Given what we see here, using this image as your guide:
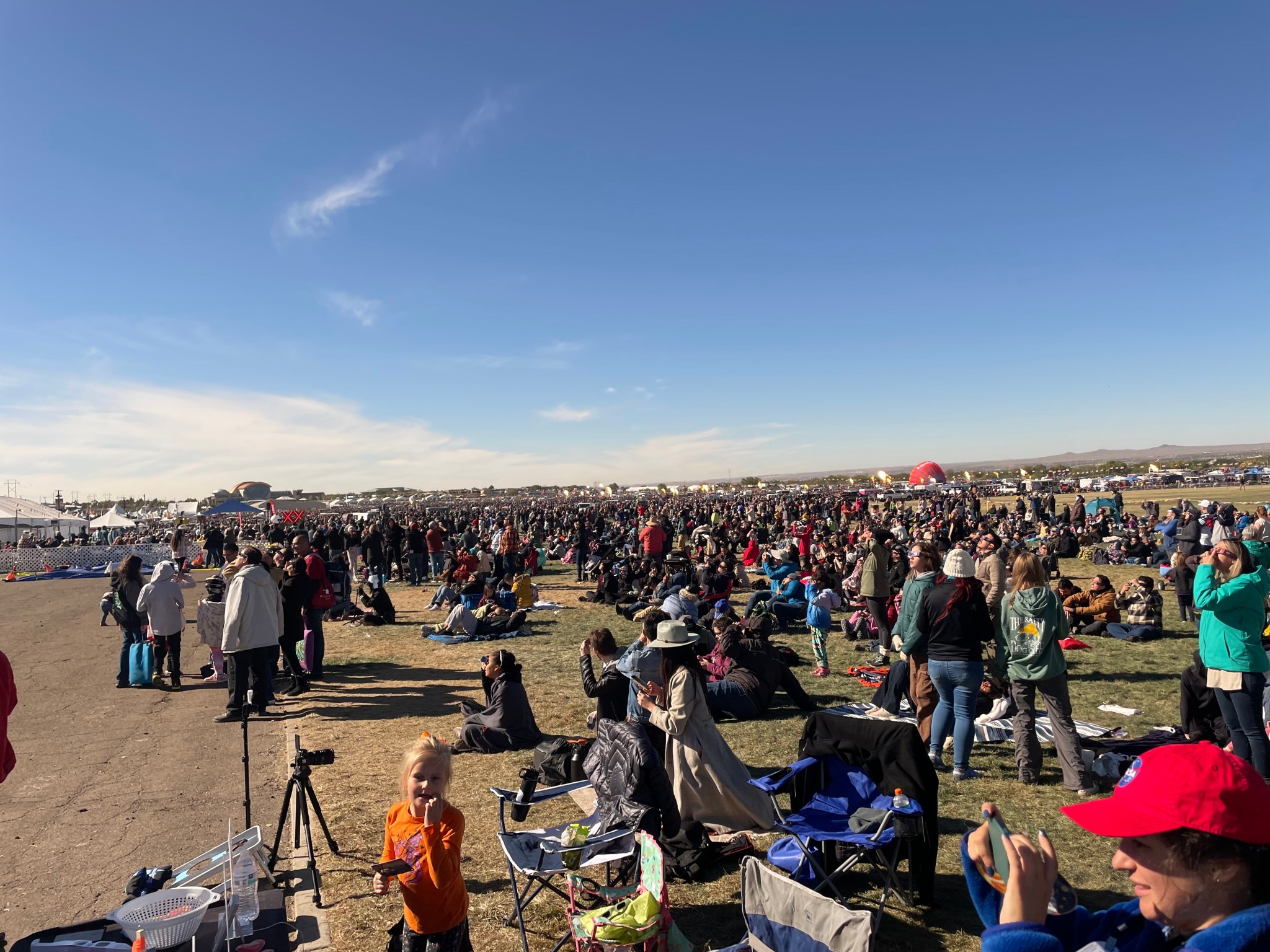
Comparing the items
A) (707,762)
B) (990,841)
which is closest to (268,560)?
(707,762)

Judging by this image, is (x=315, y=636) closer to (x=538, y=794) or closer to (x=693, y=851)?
(x=538, y=794)

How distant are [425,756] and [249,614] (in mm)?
5742

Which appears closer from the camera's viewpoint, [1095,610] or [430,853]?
[430,853]

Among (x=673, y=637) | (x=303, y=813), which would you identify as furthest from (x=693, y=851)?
(x=303, y=813)

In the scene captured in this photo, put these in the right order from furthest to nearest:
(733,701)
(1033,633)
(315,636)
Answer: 1. (315,636)
2. (733,701)
3. (1033,633)

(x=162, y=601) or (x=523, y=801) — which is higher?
(x=162, y=601)

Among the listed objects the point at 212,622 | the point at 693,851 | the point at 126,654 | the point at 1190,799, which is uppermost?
the point at 1190,799

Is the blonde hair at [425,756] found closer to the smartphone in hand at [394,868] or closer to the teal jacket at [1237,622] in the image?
the smartphone in hand at [394,868]

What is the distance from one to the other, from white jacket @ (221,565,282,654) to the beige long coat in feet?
17.2

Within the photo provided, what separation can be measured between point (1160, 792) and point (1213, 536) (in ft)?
58.9

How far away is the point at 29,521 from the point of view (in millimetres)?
36188

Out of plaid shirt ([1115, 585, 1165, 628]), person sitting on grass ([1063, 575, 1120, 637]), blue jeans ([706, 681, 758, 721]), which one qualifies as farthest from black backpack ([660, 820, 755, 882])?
plaid shirt ([1115, 585, 1165, 628])

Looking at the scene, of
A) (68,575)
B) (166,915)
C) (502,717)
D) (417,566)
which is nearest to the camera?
(166,915)

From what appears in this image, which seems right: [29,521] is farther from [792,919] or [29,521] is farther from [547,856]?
[792,919]
